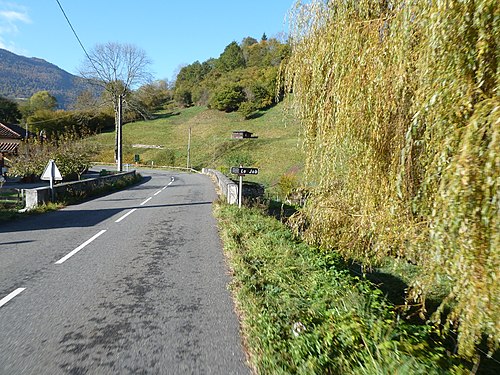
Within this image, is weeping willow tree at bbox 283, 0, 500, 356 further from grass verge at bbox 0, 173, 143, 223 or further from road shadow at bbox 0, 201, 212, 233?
grass verge at bbox 0, 173, 143, 223

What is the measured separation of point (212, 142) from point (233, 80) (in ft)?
101

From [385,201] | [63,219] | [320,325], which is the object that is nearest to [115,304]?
[320,325]

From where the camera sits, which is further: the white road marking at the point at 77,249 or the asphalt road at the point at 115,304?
the white road marking at the point at 77,249

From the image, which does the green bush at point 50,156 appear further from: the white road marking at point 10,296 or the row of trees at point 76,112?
the white road marking at point 10,296

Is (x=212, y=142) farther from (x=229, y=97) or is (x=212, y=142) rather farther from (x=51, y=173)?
(x=51, y=173)

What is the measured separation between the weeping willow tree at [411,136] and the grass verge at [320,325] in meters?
Answer: 0.40

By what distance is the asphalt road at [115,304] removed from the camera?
3.02m

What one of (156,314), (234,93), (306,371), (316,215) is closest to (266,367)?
(306,371)

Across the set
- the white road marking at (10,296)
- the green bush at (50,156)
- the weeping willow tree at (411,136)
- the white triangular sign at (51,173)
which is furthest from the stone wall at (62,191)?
the weeping willow tree at (411,136)

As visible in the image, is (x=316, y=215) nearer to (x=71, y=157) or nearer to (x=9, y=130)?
(x=71, y=157)

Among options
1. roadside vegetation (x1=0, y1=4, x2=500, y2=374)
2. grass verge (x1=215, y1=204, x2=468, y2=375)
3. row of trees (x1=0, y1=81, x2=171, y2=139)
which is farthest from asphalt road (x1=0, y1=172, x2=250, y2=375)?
row of trees (x1=0, y1=81, x2=171, y2=139)

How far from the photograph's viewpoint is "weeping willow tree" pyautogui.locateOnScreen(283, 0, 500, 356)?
2447 millimetres

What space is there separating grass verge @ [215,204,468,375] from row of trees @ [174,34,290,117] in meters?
55.9

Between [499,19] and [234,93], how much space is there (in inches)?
2984
